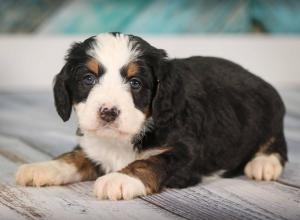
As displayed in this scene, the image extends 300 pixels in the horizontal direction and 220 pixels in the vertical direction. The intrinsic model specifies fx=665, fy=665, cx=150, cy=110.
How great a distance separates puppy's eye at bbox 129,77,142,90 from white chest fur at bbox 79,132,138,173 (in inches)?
12.0

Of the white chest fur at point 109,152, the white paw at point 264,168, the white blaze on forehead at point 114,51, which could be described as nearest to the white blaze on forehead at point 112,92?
the white blaze on forehead at point 114,51

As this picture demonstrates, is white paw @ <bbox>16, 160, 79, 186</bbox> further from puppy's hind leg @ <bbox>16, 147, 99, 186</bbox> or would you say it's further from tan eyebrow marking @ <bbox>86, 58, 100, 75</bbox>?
tan eyebrow marking @ <bbox>86, 58, 100, 75</bbox>

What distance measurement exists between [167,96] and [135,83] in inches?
6.9

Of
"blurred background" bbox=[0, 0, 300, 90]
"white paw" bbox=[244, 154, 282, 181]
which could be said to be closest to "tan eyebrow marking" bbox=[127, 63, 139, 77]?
"white paw" bbox=[244, 154, 282, 181]

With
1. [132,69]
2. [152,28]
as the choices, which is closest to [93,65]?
[132,69]

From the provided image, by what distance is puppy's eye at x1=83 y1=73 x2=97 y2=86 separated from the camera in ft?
9.84

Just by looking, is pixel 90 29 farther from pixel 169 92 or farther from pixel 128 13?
pixel 169 92

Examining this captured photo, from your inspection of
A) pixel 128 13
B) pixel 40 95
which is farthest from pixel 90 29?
pixel 40 95

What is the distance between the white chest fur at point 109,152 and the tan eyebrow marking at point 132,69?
37 cm

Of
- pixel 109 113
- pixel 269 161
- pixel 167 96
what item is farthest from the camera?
pixel 269 161

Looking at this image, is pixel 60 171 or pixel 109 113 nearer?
pixel 109 113

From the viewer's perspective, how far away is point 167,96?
3.08 meters

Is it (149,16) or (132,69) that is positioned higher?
(149,16)

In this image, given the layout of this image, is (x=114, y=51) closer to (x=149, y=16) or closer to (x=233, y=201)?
(x=233, y=201)
